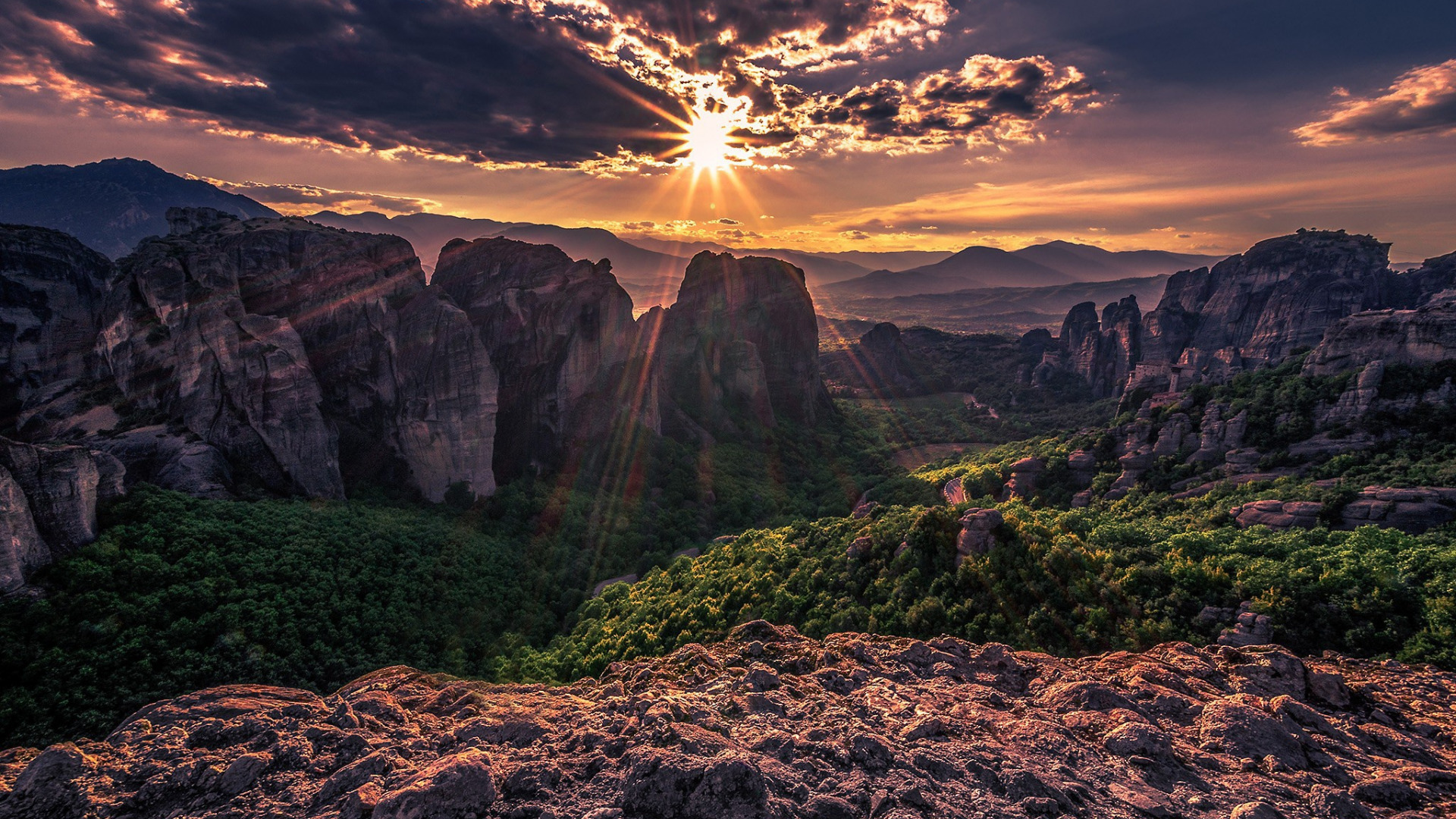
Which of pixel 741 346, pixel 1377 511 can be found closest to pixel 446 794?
pixel 1377 511

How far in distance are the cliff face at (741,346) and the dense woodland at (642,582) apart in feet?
98.0

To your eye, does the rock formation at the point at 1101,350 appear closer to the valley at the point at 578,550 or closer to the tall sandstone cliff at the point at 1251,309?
the tall sandstone cliff at the point at 1251,309

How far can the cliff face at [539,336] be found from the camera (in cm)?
5000

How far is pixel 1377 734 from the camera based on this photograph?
28.4 ft

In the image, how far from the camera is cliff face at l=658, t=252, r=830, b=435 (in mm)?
72500

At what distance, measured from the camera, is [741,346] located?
76.9 meters

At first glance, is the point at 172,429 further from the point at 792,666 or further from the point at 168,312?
the point at 792,666

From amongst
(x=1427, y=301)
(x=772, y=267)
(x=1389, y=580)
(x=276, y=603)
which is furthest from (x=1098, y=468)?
(x=1427, y=301)

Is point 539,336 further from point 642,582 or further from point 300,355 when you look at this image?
point 642,582

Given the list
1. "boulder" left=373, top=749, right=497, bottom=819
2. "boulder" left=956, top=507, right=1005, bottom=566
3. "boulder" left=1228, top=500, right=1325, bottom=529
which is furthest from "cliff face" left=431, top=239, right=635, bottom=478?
"boulder" left=1228, top=500, right=1325, bottom=529

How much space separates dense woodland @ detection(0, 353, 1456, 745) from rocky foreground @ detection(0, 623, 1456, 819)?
352 cm

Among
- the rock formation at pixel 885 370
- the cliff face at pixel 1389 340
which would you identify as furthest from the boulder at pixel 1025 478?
the rock formation at pixel 885 370

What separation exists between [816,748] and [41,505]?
30345 millimetres

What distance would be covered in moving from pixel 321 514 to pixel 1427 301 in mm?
143161
